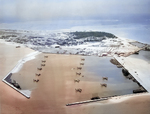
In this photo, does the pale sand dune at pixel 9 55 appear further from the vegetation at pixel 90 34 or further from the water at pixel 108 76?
the water at pixel 108 76

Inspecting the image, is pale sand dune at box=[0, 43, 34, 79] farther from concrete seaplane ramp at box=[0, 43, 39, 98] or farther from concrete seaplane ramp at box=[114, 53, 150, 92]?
concrete seaplane ramp at box=[114, 53, 150, 92]

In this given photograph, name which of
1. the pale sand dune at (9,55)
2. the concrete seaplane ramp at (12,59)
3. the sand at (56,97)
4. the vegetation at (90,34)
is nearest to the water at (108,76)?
the sand at (56,97)

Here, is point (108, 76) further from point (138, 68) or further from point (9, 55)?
point (9, 55)

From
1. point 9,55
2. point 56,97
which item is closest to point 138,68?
point 56,97

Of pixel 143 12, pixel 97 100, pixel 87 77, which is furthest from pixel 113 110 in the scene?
pixel 143 12

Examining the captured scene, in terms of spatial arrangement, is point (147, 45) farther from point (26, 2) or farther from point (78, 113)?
point (26, 2)
